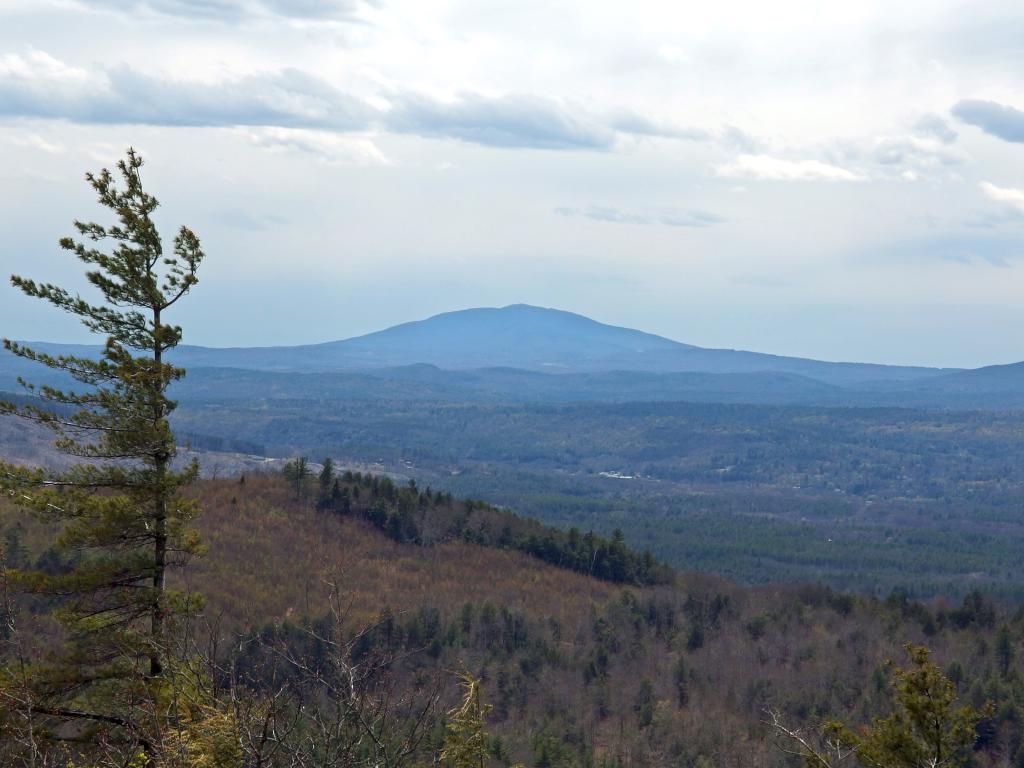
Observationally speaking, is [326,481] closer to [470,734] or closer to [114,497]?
[114,497]

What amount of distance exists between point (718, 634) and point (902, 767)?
6908 centimetres

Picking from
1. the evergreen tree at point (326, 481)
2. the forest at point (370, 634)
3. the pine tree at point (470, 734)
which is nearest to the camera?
the pine tree at point (470, 734)

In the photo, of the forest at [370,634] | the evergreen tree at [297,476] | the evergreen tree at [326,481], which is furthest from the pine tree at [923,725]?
the evergreen tree at [326,481]

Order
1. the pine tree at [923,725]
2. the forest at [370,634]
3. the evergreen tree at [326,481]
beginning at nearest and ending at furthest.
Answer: the forest at [370,634] → the pine tree at [923,725] → the evergreen tree at [326,481]

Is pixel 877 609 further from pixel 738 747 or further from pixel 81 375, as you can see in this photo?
pixel 81 375

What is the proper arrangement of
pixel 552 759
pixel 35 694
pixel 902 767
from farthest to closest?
1. pixel 552 759
2. pixel 902 767
3. pixel 35 694

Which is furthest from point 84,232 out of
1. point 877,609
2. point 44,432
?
point 44,432

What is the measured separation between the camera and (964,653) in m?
79.2

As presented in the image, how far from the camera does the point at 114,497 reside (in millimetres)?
20688

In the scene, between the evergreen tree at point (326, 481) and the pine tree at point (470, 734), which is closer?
the pine tree at point (470, 734)

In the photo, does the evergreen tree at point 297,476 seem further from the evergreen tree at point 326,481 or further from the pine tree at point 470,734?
the pine tree at point 470,734

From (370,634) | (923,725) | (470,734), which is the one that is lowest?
(370,634)

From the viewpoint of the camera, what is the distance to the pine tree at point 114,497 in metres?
19.7

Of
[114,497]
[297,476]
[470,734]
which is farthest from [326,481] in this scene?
[470,734]
